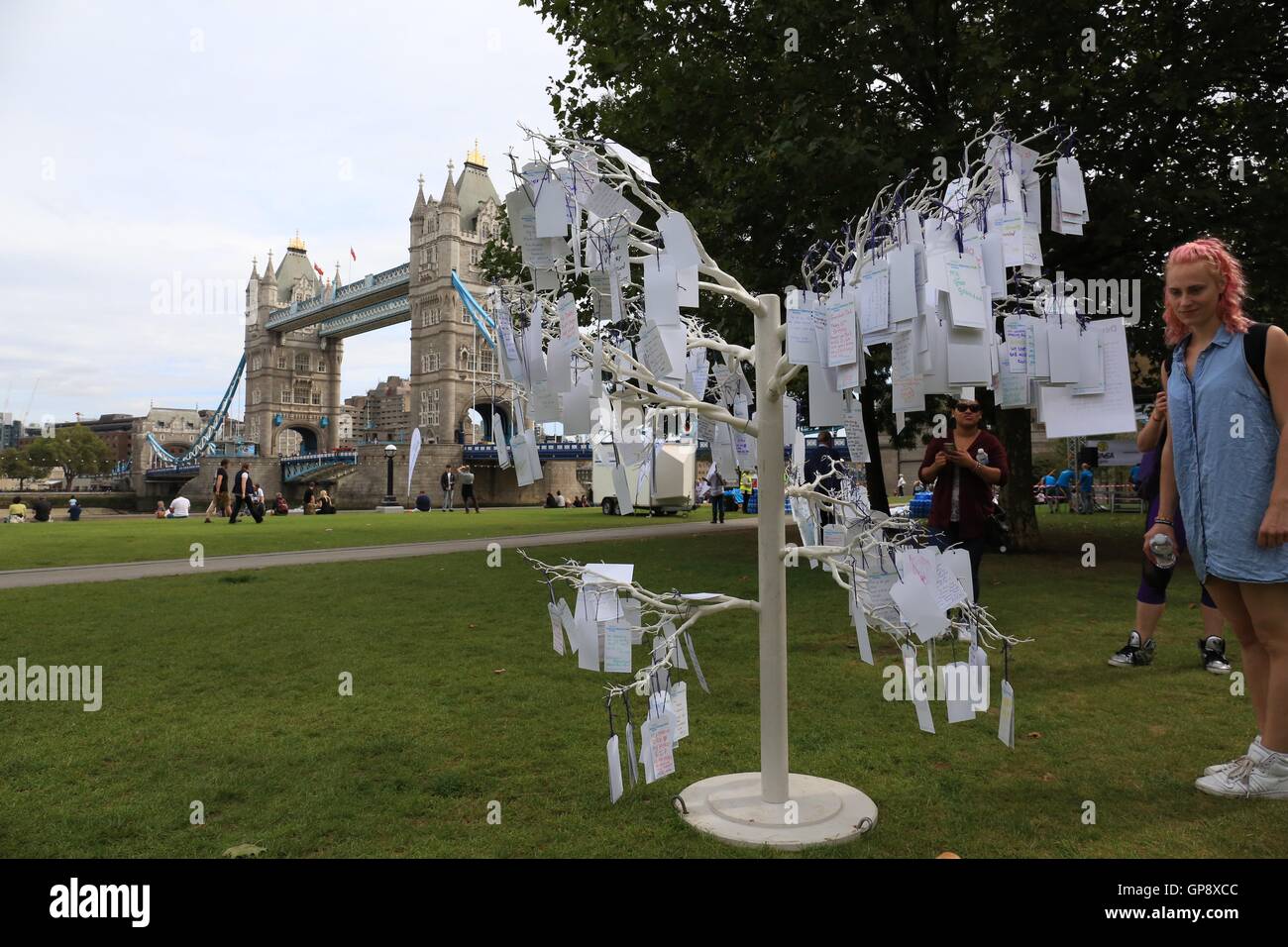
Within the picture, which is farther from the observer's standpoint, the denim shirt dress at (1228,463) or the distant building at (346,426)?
the distant building at (346,426)

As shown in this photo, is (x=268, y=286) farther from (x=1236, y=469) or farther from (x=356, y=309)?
(x=1236, y=469)

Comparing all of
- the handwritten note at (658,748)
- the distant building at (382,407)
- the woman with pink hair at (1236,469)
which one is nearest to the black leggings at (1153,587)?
the woman with pink hair at (1236,469)

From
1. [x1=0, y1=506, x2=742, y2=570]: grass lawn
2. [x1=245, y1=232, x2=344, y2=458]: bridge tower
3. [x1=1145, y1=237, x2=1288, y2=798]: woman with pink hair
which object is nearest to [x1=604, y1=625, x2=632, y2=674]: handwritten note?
[x1=1145, y1=237, x2=1288, y2=798]: woman with pink hair

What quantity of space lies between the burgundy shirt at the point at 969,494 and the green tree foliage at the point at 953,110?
3.68 meters

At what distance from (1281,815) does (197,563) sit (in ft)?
38.5

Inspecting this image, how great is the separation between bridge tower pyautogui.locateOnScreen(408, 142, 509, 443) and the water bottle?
71.4 meters

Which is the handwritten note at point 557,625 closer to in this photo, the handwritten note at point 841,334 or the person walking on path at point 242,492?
the handwritten note at point 841,334

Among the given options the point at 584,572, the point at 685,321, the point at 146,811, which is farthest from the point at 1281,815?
the point at 146,811

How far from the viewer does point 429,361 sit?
256 feet

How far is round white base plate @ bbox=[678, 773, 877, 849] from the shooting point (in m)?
2.78

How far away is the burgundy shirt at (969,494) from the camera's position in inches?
222

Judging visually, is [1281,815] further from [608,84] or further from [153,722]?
[608,84]

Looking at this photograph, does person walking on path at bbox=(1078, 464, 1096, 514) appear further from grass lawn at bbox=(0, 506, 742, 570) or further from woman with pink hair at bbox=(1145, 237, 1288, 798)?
woman with pink hair at bbox=(1145, 237, 1288, 798)

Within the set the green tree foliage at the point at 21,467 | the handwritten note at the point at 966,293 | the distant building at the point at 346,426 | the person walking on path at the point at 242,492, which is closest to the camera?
the handwritten note at the point at 966,293
